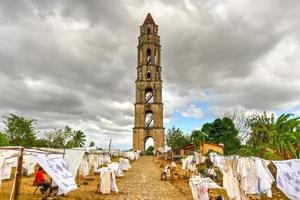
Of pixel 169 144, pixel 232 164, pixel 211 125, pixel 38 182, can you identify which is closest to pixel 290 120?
pixel 232 164

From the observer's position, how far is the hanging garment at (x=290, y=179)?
36.3ft

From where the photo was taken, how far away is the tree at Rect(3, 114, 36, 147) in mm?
45844

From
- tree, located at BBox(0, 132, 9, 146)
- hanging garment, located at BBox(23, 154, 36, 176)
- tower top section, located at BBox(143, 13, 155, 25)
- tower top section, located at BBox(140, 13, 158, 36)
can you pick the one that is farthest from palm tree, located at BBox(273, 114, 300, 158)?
tower top section, located at BBox(143, 13, 155, 25)

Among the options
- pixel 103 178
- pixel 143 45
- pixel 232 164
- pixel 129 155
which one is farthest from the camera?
pixel 143 45

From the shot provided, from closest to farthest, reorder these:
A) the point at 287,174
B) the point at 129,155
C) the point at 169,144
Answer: the point at 287,174
the point at 129,155
the point at 169,144

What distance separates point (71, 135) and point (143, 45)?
22637 mm

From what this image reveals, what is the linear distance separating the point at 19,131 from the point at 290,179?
41602mm

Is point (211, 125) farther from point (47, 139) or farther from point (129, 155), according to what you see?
point (47, 139)

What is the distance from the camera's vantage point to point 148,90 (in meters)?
64.6

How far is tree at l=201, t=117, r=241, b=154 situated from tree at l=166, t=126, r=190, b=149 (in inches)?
415

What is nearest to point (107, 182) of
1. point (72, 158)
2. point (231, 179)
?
point (72, 158)

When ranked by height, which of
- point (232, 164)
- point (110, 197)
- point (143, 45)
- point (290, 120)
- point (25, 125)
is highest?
point (143, 45)

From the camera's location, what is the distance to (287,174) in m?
11.2

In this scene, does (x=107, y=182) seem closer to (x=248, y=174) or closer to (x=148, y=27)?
(x=248, y=174)
